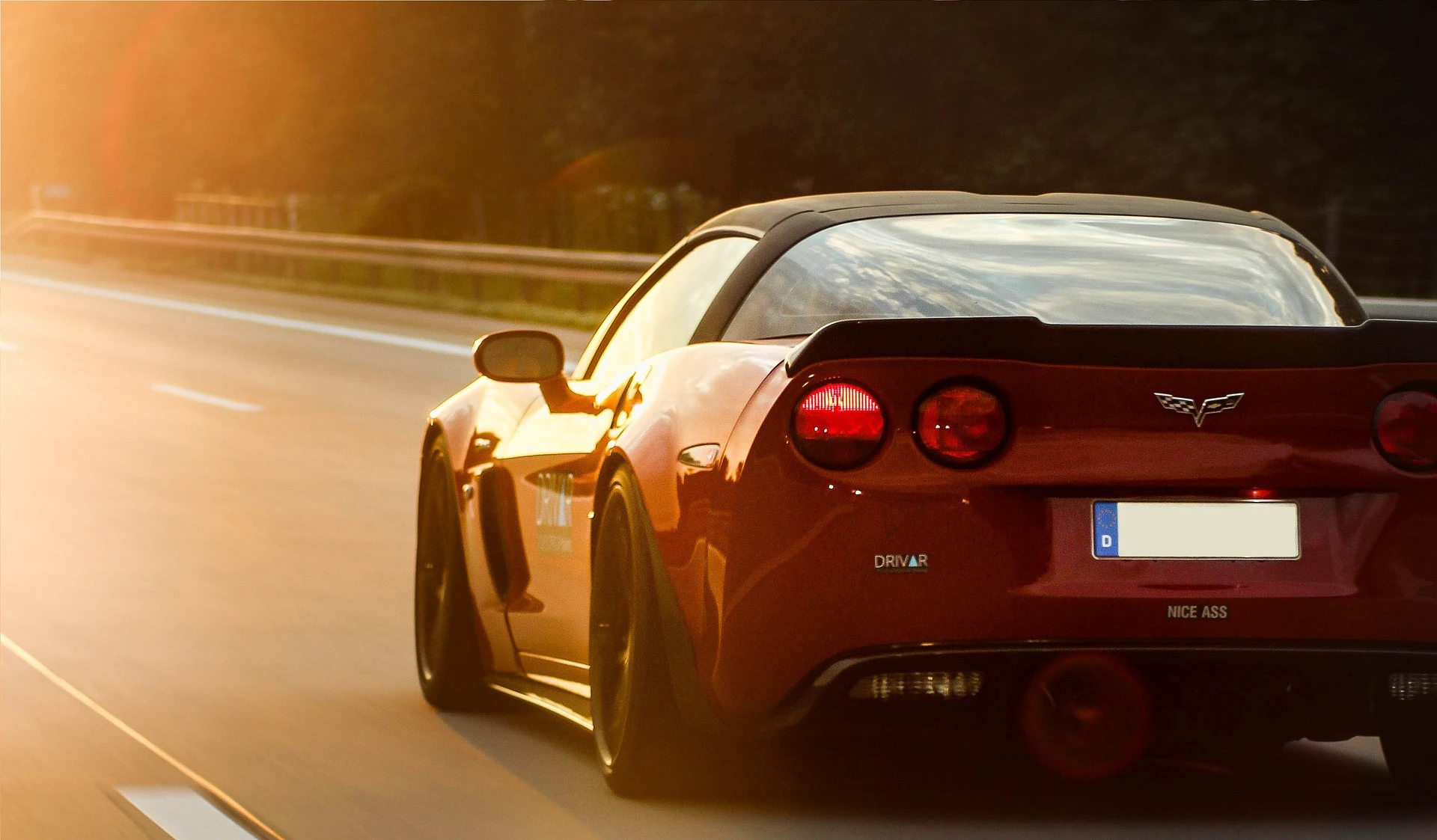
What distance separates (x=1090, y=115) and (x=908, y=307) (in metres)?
35.3

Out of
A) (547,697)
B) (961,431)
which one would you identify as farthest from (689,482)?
(547,697)

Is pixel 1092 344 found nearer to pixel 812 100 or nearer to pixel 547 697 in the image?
pixel 547 697

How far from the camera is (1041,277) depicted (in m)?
5.50

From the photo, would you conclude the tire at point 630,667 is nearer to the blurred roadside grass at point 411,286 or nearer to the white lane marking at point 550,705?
the white lane marking at point 550,705

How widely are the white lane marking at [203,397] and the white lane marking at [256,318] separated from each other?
8.73 ft

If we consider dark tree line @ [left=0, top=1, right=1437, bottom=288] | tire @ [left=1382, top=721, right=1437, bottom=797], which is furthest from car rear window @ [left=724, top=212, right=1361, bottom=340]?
dark tree line @ [left=0, top=1, right=1437, bottom=288]

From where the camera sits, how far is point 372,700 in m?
7.24

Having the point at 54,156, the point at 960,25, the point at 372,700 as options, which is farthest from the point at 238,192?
the point at 372,700

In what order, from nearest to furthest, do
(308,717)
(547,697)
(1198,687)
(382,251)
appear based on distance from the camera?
(1198,687) < (547,697) < (308,717) < (382,251)

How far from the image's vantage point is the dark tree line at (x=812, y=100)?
38.3 m

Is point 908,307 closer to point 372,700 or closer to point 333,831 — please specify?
point 333,831

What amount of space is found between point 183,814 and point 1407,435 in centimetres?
267

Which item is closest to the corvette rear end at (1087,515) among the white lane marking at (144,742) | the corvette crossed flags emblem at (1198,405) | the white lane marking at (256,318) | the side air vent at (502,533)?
the corvette crossed flags emblem at (1198,405)

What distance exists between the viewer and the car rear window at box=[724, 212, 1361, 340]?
214 inches
